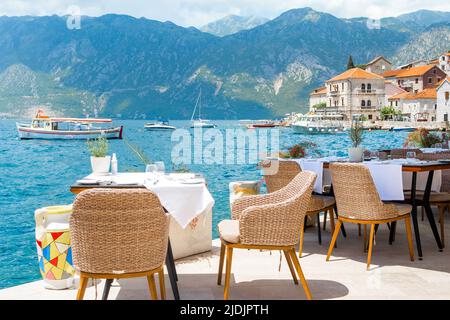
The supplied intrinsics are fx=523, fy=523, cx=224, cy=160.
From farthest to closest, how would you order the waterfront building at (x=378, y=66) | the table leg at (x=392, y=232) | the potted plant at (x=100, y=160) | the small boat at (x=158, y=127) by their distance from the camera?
the waterfront building at (x=378, y=66) → the small boat at (x=158, y=127) → the table leg at (x=392, y=232) → the potted plant at (x=100, y=160)

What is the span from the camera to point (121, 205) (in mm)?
2162

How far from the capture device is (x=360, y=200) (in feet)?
10.8

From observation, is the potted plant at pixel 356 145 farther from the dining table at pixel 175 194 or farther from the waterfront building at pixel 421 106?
the waterfront building at pixel 421 106

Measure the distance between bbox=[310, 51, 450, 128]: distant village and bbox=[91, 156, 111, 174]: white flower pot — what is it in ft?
155

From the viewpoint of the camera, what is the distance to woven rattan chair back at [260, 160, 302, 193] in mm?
3832

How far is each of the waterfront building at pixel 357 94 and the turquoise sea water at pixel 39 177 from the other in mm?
5979

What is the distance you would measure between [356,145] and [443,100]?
41372mm

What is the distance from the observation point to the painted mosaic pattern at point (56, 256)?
285cm

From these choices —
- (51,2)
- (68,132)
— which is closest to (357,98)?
(68,132)

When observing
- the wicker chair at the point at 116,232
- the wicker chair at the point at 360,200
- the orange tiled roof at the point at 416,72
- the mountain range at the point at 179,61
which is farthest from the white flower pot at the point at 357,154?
the mountain range at the point at 179,61

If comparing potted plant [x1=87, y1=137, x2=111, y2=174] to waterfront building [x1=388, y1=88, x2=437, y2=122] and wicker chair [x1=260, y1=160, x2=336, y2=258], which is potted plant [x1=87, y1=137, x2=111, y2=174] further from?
waterfront building [x1=388, y1=88, x2=437, y2=122]

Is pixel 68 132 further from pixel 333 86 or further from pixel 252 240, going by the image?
pixel 252 240
